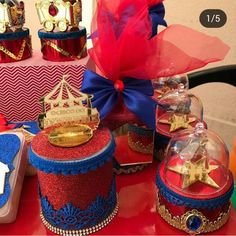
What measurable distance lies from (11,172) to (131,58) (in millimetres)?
267

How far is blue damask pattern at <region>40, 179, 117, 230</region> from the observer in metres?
0.49

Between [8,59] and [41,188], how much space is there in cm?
31

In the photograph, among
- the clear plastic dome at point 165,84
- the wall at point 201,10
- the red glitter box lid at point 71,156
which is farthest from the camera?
the wall at point 201,10

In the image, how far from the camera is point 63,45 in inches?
26.7

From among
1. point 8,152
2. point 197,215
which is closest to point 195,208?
point 197,215

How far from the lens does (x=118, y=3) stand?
565 mm

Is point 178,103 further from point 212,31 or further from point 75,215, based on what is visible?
point 212,31

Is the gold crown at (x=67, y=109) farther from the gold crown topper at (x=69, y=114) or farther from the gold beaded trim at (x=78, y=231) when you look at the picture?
the gold beaded trim at (x=78, y=231)

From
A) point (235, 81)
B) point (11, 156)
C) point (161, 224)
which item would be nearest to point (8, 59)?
point (11, 156)

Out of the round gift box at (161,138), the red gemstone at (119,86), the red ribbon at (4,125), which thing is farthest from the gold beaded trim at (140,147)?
the red ribbon at (4,125)

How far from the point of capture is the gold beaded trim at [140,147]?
0.66m

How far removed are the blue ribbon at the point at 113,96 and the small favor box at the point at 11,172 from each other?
0.16 meters

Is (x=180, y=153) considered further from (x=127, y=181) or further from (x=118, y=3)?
(x=118, y=3)

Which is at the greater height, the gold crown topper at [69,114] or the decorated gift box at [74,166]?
the gold crown topper at [69,114]
